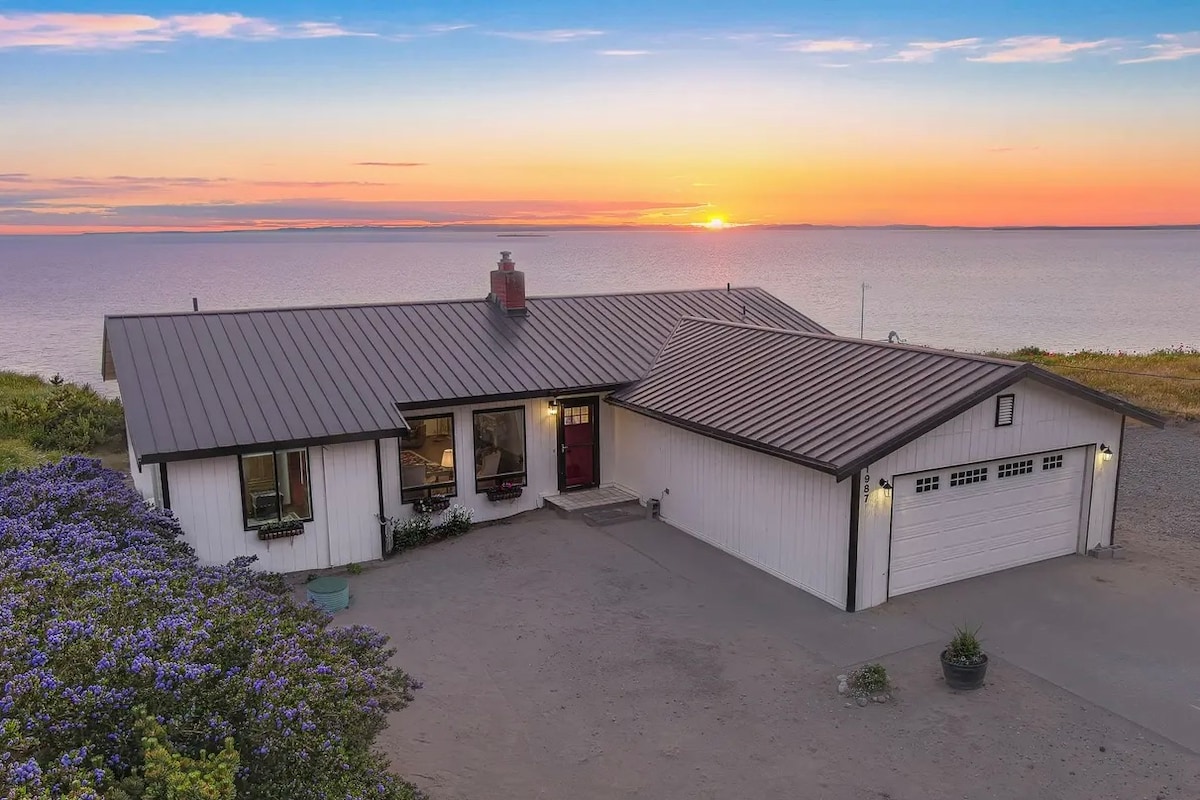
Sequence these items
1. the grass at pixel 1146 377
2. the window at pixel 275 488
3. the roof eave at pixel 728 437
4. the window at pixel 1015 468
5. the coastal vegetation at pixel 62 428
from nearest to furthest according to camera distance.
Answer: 1. the roof eave at pixel 728 437
2. the window at pixel 1015 468
3. the window at pixel 275 488
4. the coastal vegetation at pixel 62 428
5. the grass at pixel 1146 377

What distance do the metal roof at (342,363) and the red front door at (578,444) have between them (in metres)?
0.69

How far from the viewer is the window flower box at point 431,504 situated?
14.8 metres

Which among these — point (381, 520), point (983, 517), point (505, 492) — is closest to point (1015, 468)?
point (983, 517)

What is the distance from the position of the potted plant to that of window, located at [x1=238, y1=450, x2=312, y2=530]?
9.41m

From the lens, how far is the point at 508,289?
17969mm

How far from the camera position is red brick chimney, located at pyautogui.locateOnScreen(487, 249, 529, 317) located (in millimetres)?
17969

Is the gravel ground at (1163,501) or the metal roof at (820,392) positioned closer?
the metal roof at (820,392)

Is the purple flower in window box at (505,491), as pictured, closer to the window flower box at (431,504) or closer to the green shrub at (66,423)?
the window flower box at (431,504)

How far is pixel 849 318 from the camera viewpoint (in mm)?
72438

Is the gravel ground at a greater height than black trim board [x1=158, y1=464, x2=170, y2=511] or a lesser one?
lesser

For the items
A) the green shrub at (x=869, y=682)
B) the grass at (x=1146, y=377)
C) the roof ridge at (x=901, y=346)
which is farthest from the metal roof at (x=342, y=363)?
the grass at (x=1146, y=377)

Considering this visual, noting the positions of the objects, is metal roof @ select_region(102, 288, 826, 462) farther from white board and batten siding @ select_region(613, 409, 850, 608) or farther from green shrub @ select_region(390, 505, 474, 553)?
green shrub @ select_region(390, 505, 474, 553)

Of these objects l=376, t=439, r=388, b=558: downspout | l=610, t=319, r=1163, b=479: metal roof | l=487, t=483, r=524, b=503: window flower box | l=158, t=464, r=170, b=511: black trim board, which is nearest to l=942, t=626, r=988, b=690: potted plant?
l=610, t=319, r=1163, b=479: metal roof

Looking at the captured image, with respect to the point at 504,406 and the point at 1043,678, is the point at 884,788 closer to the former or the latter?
the point at 1043,678
